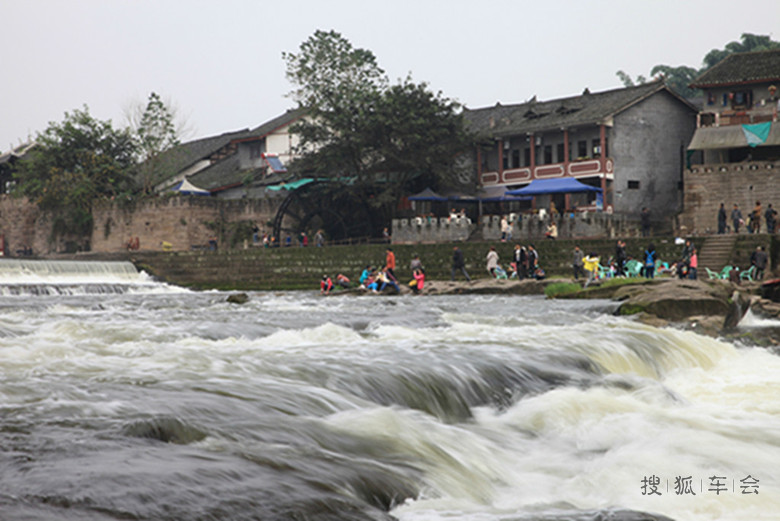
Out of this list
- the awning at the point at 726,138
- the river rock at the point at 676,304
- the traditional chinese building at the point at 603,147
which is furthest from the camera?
the traditional chinese building at the point at 603,147

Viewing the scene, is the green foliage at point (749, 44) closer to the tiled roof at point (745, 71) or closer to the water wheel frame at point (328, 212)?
the tiled roof at point (745, 71)

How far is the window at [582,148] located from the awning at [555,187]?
192 cm

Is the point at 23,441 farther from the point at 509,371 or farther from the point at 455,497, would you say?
the point at 509,371

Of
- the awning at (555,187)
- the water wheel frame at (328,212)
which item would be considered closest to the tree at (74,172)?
the water wheel frame at (328,212)

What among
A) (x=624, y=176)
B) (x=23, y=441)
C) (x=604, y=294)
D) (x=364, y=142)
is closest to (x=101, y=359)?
(x=23, y=441)

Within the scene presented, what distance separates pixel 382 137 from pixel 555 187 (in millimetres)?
7705

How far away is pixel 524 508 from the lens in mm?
4820

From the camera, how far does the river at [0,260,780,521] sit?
4301 millimetres

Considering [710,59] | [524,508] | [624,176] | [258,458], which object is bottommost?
[524,508]

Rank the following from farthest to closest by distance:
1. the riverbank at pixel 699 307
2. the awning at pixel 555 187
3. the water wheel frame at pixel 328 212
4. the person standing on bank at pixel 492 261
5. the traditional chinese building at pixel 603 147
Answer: the water wheel frame at pixel 328 212 < the traditional chinese building at pixel 603 147 < the awning at pixel 555 187 < the person standing on bank at pixel 492 261 < the riverbank at pixel 699 307

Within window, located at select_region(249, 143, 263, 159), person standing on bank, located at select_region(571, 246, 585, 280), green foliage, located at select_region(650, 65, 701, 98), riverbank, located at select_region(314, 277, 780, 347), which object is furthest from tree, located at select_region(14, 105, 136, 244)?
green foliage, located at select_region(650, 65, 701, 98)

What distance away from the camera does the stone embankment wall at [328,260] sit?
Result: 28.0 metres

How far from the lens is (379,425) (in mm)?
6020

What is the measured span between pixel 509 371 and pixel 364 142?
29.1 m
